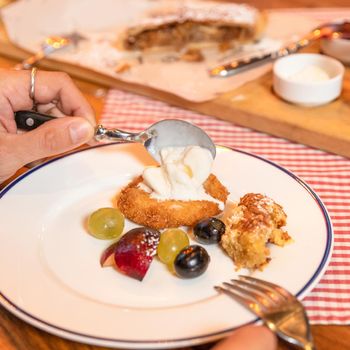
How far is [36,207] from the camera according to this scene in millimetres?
1298

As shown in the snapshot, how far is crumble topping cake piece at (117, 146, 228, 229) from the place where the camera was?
1.23 m

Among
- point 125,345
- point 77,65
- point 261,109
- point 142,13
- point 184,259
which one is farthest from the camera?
point 142,13

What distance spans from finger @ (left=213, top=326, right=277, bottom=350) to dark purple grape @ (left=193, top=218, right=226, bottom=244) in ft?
0.93

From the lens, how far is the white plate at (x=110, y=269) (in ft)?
3.14

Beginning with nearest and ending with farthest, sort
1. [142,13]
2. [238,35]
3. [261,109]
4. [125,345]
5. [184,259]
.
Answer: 1. [125,345]
2. [184,259]
3. [261,109]
4. [238,35]
5. [142,13]

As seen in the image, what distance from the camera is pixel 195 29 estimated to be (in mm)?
2322

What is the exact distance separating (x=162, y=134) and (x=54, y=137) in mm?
278

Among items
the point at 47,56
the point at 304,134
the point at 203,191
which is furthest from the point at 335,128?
the point at 47,56

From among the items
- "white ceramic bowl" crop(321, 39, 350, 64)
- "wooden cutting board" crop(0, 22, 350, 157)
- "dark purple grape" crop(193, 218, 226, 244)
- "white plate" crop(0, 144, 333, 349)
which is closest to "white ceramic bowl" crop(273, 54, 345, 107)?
"wooden cutting board" crop(0, 22, 350, 157)

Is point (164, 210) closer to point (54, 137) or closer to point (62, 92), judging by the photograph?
point (54, 137)

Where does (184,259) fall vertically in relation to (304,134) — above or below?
above

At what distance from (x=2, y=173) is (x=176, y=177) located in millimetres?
425

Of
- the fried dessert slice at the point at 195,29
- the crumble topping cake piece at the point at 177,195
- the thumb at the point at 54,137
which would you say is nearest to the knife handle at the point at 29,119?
the thumb at the point at 54,137

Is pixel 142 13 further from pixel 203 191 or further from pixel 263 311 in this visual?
pixel 263 311
